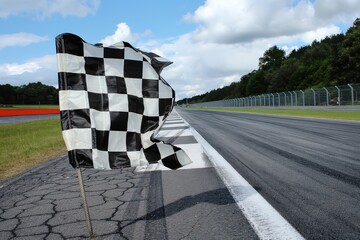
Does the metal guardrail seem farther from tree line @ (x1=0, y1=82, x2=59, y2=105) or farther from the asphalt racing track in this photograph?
tree line @ (x1=0, y1=82, x2=59, y2=105)

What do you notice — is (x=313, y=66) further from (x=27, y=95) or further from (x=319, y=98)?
(x=27, y=95)

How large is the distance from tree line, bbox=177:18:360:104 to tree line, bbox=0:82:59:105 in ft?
208

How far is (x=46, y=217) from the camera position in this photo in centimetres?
370

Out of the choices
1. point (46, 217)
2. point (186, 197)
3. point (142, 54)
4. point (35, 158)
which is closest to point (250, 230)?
point (186, 197)

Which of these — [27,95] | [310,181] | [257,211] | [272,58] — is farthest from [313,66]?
[257,211]

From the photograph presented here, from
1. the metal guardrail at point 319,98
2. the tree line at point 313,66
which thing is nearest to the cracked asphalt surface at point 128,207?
the metal guardrail at point 319,98

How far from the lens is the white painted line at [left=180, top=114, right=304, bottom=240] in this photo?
9.32ft

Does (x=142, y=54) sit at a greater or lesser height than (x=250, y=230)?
greater

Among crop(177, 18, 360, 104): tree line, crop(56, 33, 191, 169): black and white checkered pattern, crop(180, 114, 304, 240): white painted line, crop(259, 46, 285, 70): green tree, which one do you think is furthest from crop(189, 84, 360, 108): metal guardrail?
crop(259, 46, 285, 70): green tree

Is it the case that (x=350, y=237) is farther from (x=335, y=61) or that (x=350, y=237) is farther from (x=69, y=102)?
(x=335, y=61)

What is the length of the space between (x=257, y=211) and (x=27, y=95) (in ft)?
369

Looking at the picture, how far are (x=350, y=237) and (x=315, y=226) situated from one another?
12.1 inches

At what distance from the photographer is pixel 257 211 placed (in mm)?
3408

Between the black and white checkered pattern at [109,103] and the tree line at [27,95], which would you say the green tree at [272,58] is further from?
the black and white checkered pattern at [109,103]
